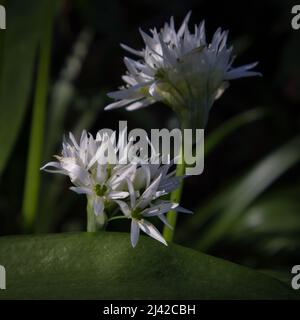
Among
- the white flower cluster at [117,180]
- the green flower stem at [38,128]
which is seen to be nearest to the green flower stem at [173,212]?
the white flower cluster at [117,180]

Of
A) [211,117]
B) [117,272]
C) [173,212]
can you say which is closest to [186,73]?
[173,212]

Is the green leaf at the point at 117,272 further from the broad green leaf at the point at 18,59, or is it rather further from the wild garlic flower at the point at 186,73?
the broad green leaf at the point at 18,59

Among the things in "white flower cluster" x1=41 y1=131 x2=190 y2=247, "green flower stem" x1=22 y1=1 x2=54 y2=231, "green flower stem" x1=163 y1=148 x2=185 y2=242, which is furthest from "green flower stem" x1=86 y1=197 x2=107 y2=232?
"green flower stem" x1=22 y1=1 x2=54 y2=231

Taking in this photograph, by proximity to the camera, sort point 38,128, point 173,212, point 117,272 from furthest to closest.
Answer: point 38,128
point 173,212
point 117,272

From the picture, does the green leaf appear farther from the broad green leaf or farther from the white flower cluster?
the broad green leaf

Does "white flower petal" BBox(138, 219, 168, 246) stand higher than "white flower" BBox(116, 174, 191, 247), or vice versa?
"white flower" BBox(116, 174, 191, 247)

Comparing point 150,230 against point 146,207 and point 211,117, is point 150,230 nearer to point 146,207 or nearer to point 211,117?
point 146,207

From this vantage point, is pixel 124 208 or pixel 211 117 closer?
pixel 124 208
